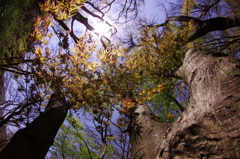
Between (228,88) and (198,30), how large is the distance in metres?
3.77

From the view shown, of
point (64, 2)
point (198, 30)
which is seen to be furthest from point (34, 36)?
point (198, 30)

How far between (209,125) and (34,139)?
2246 mm

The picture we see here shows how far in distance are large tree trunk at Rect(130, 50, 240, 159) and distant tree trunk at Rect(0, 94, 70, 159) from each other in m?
1.45

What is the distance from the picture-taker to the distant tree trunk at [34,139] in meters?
1.53

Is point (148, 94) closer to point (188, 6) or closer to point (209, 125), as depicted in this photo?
point (209, 125)

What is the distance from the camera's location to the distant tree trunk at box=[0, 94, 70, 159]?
153 centimetres

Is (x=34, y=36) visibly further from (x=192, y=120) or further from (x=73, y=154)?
(x=73, y=154)

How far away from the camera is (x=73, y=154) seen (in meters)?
7.29

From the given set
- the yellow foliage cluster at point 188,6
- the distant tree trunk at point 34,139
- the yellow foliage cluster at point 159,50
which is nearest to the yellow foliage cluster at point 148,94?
the yellow foliage cluster at point 159,50

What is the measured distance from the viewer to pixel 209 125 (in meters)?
1.07

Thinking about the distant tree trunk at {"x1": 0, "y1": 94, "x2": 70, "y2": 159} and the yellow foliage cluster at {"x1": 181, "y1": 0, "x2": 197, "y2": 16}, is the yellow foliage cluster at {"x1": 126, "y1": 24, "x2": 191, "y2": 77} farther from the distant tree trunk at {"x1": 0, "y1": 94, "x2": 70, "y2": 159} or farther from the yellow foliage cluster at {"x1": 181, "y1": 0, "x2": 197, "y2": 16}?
the distant tree trunk at {"x1": 0, "y1": 94, "x2": 70, "y2": 159}

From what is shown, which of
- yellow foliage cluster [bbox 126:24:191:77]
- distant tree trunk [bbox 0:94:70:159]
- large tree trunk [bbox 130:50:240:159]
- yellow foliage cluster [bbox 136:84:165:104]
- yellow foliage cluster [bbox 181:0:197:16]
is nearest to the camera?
large tree trunk [bbox 130:50:240:159]

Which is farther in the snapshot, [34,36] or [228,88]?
[34,36]

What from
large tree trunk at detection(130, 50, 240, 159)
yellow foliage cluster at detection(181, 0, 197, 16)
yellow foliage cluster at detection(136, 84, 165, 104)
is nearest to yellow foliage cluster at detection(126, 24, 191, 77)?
yellow foliage cluster at detection(136, 84, 165, 104)
